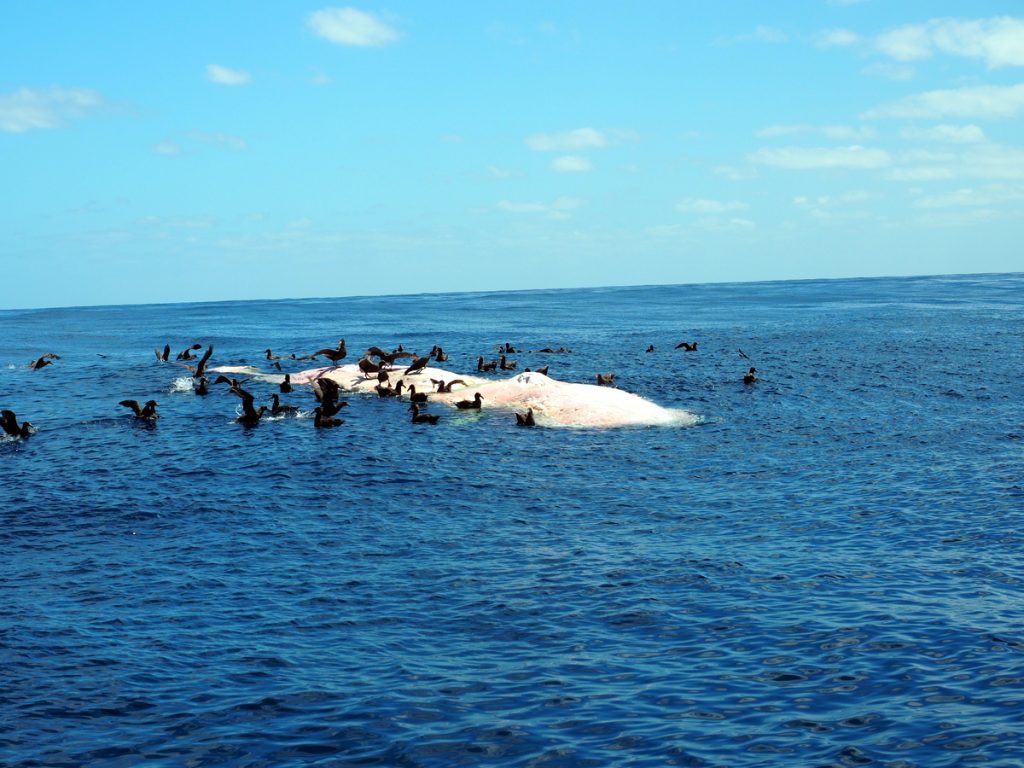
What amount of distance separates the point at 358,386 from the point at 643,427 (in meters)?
11.3

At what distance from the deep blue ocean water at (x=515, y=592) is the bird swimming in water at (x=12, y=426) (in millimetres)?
500

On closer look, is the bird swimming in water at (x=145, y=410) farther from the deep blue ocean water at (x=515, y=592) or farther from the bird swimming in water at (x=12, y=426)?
the bird swimming in water at (x=12, y=426)

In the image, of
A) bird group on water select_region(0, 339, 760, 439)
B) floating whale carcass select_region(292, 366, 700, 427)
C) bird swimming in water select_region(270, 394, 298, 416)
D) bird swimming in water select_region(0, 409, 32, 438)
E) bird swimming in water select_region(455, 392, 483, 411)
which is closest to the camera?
bird swimming in water select_region(0, 409, 32, 438)

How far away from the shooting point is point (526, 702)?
938cm

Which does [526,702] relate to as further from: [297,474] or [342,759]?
[297,474]

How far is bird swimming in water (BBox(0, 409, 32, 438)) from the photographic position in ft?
76.5

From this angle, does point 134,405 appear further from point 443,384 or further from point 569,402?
point 569,402

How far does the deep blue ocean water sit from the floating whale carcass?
0.99m

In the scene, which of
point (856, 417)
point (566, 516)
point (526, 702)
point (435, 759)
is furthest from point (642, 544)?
point (856, 417)

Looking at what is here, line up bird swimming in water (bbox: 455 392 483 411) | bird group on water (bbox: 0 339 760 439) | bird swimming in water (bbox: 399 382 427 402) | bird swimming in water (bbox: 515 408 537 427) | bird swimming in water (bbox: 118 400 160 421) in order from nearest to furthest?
1. bird swimming in water (bbox: 515 408 537 427)
2. bird group on water (bbox: 0 339 760 439)
3. bird swimming in water (bbox: 118 400 160 421)
4. bird swimming in water (bbox: 455 392 483 411)
5. bird swimming in water (bbox: 399 382 427 402)

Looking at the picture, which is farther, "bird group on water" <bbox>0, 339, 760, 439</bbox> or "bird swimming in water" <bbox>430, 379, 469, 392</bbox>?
"bird swimming in water" <bbox>430, 379, 469, 392</bbox>

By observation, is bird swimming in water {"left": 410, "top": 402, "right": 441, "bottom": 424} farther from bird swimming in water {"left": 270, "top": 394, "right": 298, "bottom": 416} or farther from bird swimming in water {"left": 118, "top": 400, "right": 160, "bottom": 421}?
bird swimming in water {"left": 118, "top": 400, "right": 160, "bottom": 421}

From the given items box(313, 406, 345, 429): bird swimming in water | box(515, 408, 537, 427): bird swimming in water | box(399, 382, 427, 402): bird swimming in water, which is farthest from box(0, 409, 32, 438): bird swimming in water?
box(515, 408, 537, 427): bird swimming in water

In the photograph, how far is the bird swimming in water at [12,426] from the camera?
76.5 feet
